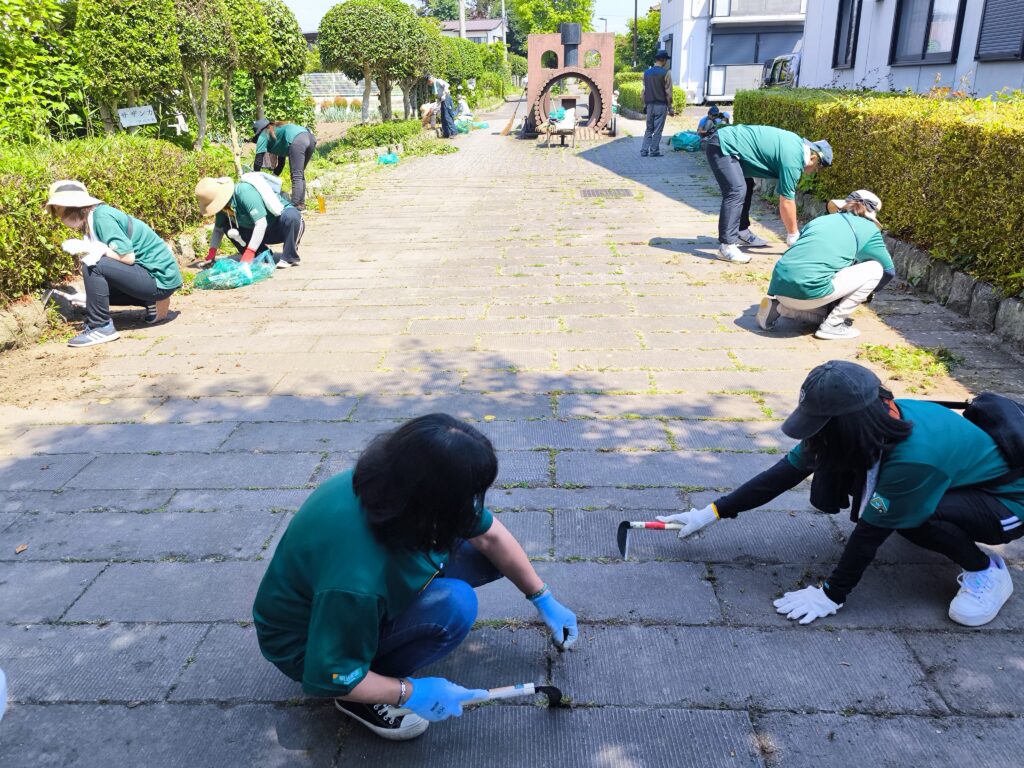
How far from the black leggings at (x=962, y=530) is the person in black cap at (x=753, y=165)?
4.63 m

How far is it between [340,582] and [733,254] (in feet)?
20.8

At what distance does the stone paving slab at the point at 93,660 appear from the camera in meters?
2.38

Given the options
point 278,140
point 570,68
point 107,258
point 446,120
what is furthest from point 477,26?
point 107,258

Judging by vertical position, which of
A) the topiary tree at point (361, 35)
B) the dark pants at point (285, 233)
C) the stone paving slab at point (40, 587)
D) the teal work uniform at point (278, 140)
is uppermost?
the topiary tree at point (361, 35)

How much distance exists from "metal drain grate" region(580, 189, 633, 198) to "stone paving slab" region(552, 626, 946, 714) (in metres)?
9.32

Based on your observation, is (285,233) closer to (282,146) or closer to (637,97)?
(282,146)

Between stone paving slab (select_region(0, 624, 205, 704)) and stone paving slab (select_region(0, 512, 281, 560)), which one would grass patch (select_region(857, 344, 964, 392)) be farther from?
stone paving slab (select_region(0, 624, 205, 704))

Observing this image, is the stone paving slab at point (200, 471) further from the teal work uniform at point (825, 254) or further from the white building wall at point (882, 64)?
the white building wall at point (882, 64)

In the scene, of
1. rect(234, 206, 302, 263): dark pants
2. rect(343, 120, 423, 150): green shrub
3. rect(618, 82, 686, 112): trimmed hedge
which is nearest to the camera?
rect(234, 206, 302, 263): dark pants

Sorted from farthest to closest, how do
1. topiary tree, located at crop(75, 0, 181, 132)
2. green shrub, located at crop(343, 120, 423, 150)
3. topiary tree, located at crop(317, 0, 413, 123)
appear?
1. topiary tree, located at crop(317, 0, 413, 123)
2. green shrub, located at crop(343, 120, 423, 150)
3. topiary tree, located at crop(75, 0, 181, 132)

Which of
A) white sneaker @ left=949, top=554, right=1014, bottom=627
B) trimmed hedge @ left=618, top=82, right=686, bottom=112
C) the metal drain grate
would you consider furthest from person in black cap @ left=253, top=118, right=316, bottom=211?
trimmed hedge @ left=618, top=82, right=686, bottom=112

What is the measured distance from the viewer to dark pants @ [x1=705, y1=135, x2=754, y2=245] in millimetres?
7297

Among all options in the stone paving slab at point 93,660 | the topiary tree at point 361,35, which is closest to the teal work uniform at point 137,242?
the stone paving slab at point 93,660

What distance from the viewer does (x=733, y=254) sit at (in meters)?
7.36
